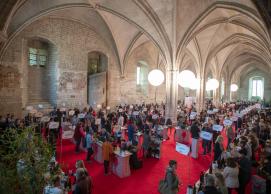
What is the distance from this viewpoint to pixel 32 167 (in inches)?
109

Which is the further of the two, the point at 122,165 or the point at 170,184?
the point at 122,165

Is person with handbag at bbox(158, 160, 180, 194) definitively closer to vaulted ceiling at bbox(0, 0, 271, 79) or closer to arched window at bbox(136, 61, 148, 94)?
vaulted ceiling at bbox(0, 0, 271, 79)

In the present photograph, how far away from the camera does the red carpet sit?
648 cm

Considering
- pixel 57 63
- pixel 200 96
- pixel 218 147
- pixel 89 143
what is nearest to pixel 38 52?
pixel 57 63

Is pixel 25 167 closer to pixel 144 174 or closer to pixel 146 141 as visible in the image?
pixel 144 174

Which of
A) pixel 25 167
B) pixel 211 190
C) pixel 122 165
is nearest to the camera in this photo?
pixel 25 167

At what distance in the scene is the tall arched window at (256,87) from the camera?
42531 millimetres

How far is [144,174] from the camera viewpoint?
7578mm

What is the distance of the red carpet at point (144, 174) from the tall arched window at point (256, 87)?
39.0 meters

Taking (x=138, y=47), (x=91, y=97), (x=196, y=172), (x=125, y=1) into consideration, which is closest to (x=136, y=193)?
(x=196, y=172)

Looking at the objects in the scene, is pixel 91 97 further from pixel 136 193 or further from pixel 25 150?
pixel 25 150

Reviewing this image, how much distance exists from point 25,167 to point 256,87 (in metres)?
47.5

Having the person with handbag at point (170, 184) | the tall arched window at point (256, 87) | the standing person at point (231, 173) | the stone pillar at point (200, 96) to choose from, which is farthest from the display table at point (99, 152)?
the tall arched window at point (256, 87)

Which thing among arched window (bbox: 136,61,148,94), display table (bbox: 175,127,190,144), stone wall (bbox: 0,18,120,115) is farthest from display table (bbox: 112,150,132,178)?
→ arched window (bbox: 136,61,148,94)
